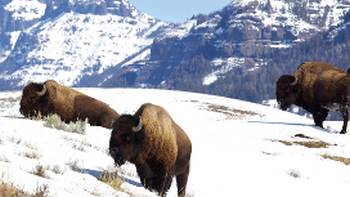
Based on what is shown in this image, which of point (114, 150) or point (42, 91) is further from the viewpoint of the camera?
point (42, 91)

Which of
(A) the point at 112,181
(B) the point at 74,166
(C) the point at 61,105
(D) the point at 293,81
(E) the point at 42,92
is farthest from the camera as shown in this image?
(D) the point at 293,81

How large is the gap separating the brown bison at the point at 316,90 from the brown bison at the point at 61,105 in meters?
9.30

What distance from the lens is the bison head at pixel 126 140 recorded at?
10203 mm

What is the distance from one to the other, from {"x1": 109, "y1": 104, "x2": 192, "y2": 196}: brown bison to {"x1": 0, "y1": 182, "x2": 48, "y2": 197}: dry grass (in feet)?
10.6

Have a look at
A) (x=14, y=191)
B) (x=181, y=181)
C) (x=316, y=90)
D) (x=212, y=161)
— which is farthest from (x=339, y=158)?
(x=14, y=191)

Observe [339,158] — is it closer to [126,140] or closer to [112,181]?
[126,140]

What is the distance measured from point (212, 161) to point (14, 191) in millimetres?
10022

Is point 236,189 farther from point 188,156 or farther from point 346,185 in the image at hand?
point 346,185

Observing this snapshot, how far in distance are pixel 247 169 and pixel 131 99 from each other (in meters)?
Answer: 28.0

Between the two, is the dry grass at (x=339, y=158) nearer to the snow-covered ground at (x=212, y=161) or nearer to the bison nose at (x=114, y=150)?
the snow-covered ground at (x=212, y=161)

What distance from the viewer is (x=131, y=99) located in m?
43.4

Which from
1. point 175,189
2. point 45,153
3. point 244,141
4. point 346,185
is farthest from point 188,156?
point 244,141

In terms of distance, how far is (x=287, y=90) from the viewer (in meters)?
26.9

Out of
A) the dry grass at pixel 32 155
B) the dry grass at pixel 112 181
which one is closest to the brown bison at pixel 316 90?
the dry grass at pixel 112 181
